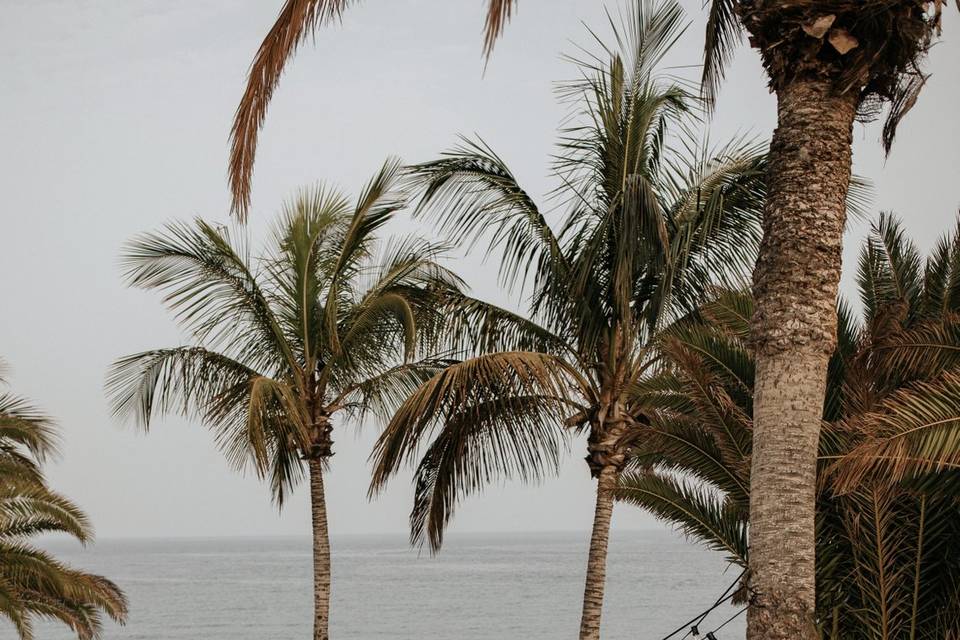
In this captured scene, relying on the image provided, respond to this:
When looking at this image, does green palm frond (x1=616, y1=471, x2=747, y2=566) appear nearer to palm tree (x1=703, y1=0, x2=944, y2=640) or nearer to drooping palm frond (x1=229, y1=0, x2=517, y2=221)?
palm tree (x1=703, y1=0, x2=944, y2=640)

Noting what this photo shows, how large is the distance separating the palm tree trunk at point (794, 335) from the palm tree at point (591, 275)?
434cm

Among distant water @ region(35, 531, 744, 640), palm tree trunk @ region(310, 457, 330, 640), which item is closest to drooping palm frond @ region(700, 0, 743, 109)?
palm tree trunk @ region(310, 457, 330, 640)

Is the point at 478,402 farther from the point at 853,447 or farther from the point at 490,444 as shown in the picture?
the point at 853,447

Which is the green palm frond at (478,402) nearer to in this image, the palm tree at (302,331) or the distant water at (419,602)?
the palm tree at (302,331)

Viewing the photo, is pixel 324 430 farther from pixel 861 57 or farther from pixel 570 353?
pixel 861 57

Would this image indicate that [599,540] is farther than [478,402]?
Yes

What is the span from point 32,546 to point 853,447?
12.6m

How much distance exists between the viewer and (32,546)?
16.3 metres

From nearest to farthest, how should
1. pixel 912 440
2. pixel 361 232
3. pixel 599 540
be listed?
pixel 912 440
pixel 599 540
pixel 361 232

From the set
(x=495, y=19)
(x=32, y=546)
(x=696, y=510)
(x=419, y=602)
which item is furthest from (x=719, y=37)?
(x=419, y=602)

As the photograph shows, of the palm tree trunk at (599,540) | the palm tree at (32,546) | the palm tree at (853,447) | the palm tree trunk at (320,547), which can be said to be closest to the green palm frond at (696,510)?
the palm tree at (853,447)

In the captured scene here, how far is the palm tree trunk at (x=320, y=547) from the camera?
1498 cm

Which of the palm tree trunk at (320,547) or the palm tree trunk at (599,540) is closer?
the palm tree trunk at (599,540)

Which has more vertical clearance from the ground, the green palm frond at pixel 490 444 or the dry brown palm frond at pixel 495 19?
the dry brown palm frond at pixel 495 19
